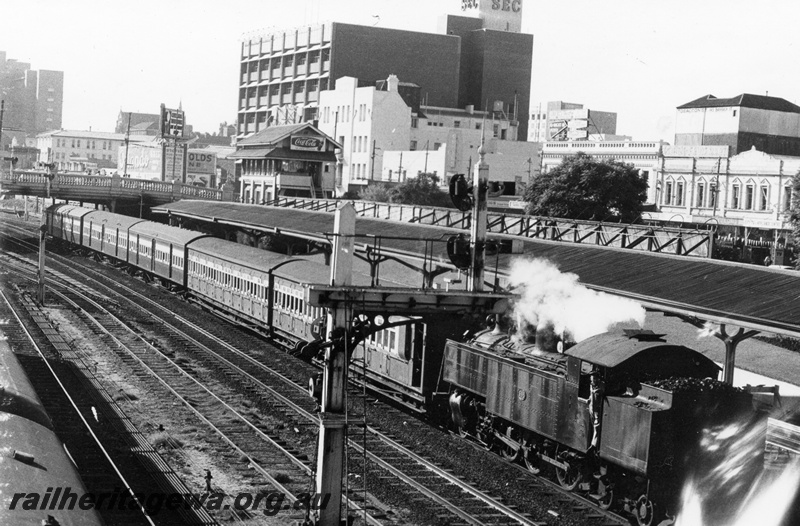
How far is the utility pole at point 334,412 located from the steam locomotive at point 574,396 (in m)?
0.43

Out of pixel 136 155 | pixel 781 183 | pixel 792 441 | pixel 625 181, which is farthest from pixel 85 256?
pixel 136 155

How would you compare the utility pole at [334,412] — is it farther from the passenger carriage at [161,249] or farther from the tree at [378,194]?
the tree at [378,194]

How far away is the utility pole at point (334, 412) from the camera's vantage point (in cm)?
1403

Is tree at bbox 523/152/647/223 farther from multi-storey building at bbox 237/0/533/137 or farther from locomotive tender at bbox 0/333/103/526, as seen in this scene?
multi-storey building at bbox 237/0/533/137

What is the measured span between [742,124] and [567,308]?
241ft

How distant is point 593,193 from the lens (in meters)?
63.4

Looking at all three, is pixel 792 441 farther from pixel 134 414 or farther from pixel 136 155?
pixel 136 155

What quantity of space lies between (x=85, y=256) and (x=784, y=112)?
63.8m

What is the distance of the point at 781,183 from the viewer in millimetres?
67938

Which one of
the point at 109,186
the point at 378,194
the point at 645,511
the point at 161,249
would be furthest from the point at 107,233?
the point at 645,511

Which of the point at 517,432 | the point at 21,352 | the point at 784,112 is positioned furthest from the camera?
the point at 784,112

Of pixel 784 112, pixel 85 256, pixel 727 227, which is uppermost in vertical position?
pixel 784 112

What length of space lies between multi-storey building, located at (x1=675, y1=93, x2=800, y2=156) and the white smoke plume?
69236 millimetres
